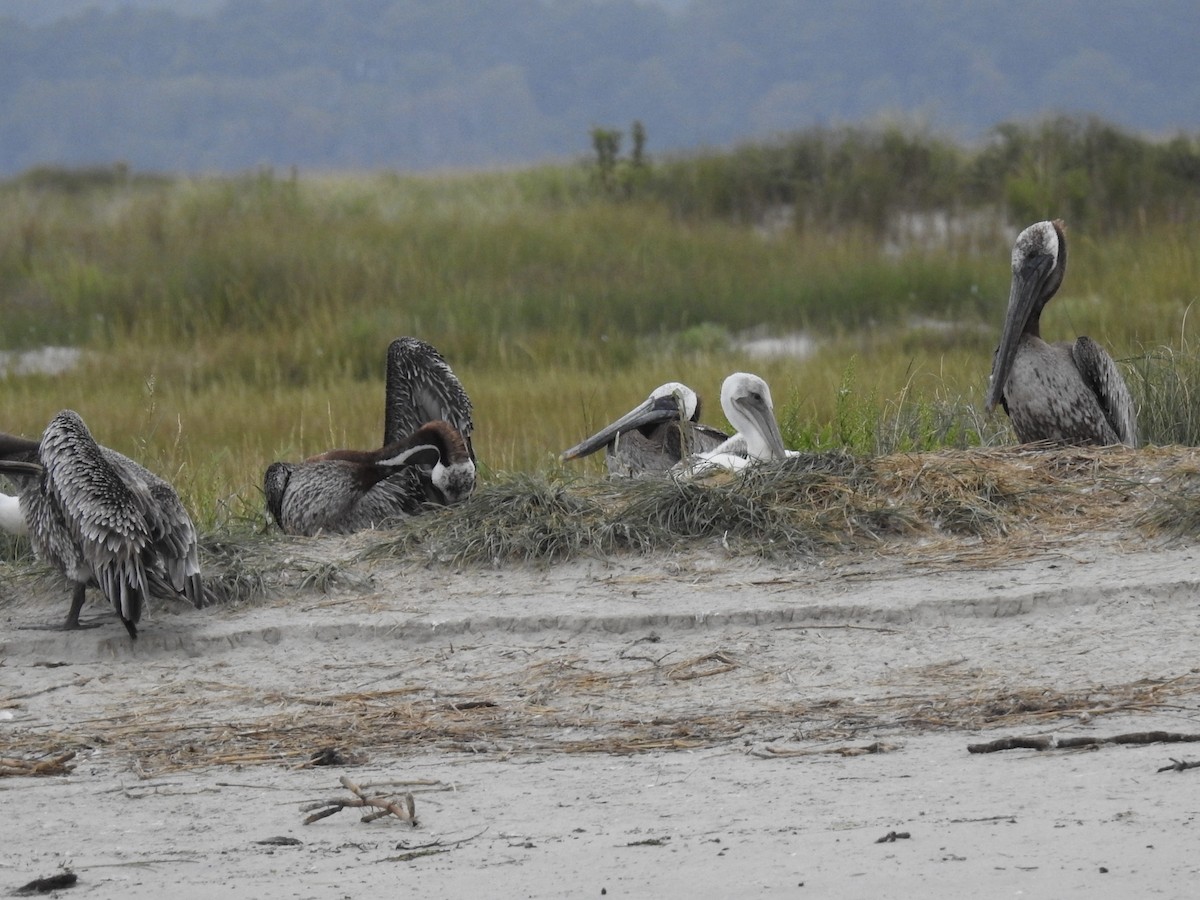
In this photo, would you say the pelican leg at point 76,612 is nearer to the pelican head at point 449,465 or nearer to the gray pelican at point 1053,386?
the pelican head at point 449,465

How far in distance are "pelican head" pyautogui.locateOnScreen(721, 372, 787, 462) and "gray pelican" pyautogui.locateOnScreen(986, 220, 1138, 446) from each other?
96 cm

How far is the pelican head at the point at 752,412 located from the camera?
26.7 feet

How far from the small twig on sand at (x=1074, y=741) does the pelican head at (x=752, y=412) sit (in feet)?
12.2

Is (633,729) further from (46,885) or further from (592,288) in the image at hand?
(592,288)

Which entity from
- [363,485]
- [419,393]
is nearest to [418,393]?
[419,393]

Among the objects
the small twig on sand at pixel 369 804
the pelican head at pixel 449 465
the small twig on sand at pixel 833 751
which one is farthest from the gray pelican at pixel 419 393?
the small twig on sand at pixel 369 804

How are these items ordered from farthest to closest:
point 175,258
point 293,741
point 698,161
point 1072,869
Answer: point 698,161, point 175,258, point 293,741, point 1072,869

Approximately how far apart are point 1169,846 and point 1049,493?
121 inches

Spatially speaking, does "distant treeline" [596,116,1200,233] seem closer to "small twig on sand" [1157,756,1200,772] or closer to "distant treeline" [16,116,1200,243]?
"distant treeline" [16,116,1200,243]

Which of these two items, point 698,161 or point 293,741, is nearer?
point 293,741

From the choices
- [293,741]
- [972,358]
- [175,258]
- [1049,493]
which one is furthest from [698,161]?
[293,741]

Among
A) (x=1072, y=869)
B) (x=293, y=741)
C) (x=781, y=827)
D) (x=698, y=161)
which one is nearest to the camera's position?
(x=1072, y=869)

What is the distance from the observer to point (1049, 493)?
6668 millimetres

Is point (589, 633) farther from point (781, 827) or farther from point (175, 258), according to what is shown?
point (175, 258)
